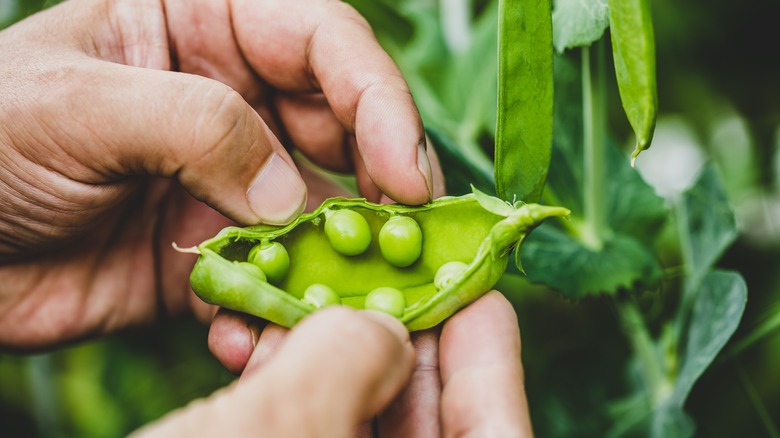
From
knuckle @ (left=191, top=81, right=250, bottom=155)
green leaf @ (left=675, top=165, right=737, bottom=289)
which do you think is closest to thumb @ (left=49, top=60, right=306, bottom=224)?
knuckle @ (left=191, top=81, right=250, bottom=155)

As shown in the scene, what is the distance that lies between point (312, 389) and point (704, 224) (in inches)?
57.4

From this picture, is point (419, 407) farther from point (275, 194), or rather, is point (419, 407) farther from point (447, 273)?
point (275, 194)

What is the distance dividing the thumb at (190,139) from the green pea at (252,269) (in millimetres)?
142

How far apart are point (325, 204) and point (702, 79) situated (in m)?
2.08

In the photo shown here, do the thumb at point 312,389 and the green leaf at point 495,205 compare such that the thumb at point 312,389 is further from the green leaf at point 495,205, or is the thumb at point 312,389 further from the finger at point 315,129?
the finger at point 315,129

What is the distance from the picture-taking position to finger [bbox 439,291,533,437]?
43.5 inches

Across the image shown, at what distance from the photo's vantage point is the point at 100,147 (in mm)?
1575

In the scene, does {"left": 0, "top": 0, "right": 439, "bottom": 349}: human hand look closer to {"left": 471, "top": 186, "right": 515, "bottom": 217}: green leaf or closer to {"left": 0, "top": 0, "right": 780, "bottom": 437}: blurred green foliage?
{"left": 471, "top": 186, "right": 515, "bottom": 217}: green leaf

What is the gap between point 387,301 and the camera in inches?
57.6

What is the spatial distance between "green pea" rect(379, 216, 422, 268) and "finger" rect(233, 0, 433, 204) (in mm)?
63

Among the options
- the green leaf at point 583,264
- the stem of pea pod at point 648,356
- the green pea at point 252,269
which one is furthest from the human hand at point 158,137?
the stem of pea pod at point 648,356

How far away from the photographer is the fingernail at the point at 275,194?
1.57m

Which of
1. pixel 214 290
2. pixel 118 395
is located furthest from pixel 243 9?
pixel 118 395

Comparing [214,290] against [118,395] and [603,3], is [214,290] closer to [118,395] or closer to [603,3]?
[603,3]
